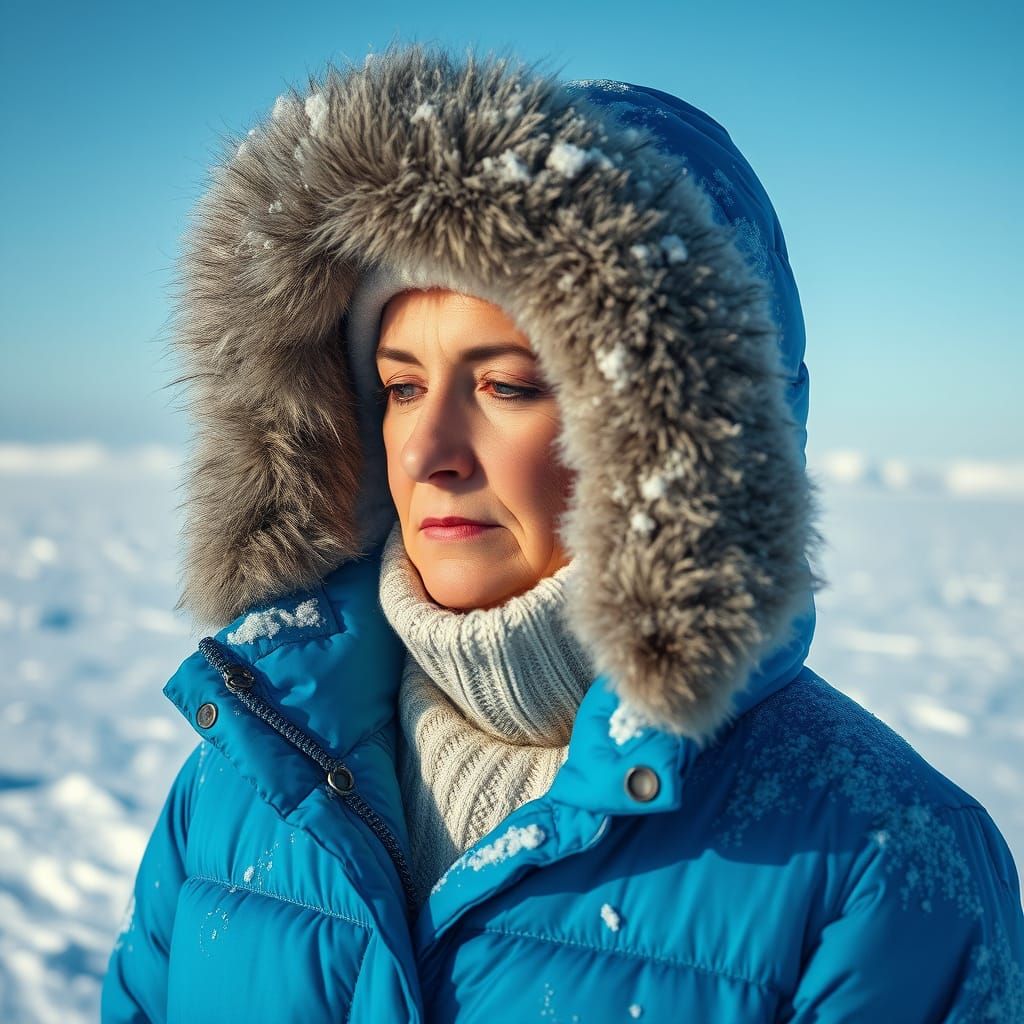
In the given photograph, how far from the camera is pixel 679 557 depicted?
3.41 ft

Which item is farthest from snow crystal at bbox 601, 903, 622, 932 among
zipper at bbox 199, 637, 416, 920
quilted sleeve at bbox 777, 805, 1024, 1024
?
zipper at bbox 199, 637, 416, 920

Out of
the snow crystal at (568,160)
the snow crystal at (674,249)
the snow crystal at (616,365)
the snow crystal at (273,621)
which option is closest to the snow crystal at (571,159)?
the snow crystal at (568,160)

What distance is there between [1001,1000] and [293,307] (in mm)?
1433

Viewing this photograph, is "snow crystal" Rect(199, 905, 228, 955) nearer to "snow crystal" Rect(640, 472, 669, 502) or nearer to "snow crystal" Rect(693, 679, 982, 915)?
"snow crystal" Rect(693, 679, 982, 915)

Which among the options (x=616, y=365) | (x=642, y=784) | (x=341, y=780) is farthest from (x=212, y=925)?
(x=616, y=365)

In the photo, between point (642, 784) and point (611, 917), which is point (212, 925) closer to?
point (611, 917)

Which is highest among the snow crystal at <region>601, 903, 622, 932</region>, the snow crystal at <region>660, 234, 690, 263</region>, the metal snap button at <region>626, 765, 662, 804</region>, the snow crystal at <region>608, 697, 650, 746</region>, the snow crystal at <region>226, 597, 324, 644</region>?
the snow crystal at <region>660, 234, 690, 263</region>

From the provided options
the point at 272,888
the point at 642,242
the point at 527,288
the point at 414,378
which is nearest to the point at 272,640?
the point at 272,888

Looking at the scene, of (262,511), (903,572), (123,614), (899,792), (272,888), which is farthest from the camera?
(903,572)

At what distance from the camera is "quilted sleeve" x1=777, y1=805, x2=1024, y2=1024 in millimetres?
Result: 1045

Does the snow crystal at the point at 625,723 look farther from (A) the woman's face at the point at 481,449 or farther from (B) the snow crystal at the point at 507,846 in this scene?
(A) the woman's face at the point at 481,449

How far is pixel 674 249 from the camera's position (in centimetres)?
109

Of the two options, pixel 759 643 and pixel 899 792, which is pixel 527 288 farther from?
pixel 899 792

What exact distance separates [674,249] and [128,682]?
17.6 ft
